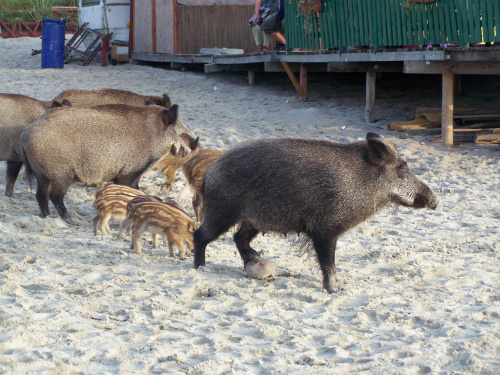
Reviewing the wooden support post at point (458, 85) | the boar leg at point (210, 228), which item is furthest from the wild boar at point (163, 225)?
the wooden support post at point (458, 85)

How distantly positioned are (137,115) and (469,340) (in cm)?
511

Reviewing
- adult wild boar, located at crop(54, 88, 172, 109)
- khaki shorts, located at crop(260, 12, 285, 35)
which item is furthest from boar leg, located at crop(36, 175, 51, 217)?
khaki shorts, located at crop(260, 12, 285, 35)

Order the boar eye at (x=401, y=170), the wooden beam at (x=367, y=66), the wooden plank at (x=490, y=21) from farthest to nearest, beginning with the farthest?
the wooden beam at (x=367, y=66)
the wooden plank at (x=490, y=21)
the boar eye at (x=401, y=170)

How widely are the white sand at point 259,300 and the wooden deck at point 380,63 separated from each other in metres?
1.88

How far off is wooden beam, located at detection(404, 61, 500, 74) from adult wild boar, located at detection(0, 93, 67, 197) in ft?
18.1

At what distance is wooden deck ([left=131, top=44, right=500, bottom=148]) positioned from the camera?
34.1 feet

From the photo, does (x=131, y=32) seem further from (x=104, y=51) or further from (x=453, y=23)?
(x=453, y=23)

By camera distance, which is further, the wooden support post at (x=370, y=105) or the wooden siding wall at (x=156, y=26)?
the wooden siding wall at (x=156, y=26)

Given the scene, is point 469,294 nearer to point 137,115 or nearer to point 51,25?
point 137,115

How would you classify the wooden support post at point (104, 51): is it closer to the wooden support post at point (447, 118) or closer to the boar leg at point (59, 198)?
the wooden support post at point (447, 118)

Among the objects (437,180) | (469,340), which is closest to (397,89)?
(437,180)

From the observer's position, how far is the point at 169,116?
328 inches

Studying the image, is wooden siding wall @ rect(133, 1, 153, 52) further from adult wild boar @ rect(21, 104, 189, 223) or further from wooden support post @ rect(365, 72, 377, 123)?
adult wild boar @ rect(21, 104, 189, 223)

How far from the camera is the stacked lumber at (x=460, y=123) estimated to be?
36.5 ft
